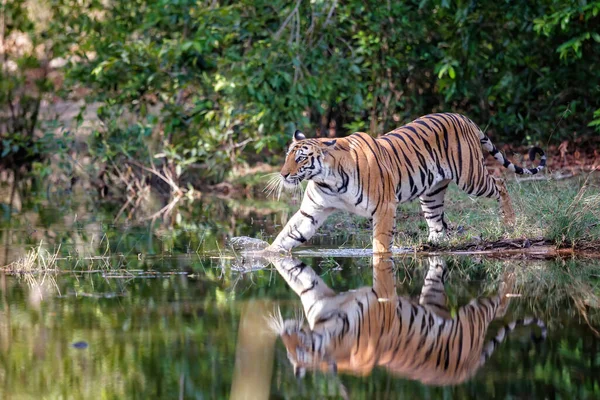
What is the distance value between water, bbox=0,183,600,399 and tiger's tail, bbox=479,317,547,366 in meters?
0.05

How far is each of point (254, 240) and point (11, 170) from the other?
530 inches

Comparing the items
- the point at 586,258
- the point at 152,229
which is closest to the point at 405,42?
the point at 152,229

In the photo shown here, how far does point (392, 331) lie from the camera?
585 centimetres

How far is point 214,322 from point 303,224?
9.61ft

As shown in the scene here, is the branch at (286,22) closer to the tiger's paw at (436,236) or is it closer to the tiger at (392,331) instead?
the tiger's paw at (436,236)

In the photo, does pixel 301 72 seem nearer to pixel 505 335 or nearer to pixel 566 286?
pixel 566 286

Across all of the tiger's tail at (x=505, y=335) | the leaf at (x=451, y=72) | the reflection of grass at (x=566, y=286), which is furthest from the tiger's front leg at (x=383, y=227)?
the leaf at (x=451, y=72)

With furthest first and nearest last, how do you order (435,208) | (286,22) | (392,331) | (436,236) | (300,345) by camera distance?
(286,22), (435,208), (436,236), (392,331), (300,345)

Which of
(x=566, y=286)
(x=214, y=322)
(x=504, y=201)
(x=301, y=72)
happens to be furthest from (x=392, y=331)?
(x=301, y=72)

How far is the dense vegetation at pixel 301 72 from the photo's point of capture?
14461 millimetres

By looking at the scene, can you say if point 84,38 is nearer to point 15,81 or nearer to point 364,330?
point 15,81

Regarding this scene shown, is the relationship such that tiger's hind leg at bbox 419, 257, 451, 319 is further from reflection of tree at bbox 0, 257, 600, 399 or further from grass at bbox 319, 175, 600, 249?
grass at bbox 319, 175, 600, 249

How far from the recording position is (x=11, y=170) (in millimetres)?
22031

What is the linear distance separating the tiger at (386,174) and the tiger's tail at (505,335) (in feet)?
9.02
